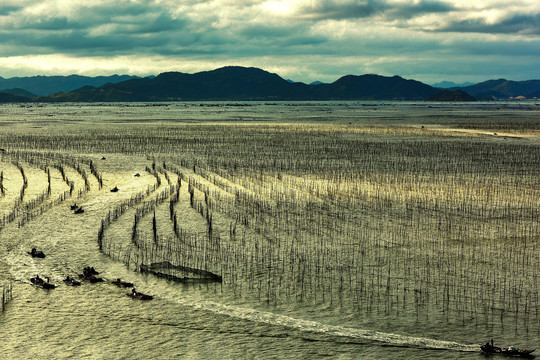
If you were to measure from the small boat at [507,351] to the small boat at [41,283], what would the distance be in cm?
897

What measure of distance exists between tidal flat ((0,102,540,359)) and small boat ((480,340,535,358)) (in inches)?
9.9

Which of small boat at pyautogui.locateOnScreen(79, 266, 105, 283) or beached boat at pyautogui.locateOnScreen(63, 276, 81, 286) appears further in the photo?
small boat at pyautogui.locateOnScreen(79, 266, 105, 283)

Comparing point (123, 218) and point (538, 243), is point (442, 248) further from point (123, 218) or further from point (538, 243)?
point (123, 218)

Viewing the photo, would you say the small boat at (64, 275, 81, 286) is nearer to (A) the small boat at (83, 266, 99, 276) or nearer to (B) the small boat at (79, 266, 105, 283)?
(B) the small boat at (79, 266, 105, 283)

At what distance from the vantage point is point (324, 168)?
27.7 meters

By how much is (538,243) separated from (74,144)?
33755mm

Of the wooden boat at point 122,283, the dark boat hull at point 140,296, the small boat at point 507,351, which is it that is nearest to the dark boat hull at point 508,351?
the small boat at point 507,351

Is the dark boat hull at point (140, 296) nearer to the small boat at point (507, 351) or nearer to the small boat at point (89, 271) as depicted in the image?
the small boat at point (89, 271)

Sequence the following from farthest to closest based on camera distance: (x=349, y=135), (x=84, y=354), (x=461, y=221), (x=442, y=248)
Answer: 1. (x=349, y=135)
2. (x=461, y=221)
3. (x=442, y=248)
4. (x=84, y=354)

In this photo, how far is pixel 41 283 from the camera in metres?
11.6

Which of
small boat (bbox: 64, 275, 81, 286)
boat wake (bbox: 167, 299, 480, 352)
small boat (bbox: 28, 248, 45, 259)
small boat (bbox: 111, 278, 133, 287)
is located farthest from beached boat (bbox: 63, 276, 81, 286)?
Answer: boat wake (bbox: 167, 299, 480, 352)

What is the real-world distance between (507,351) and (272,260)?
19.9ft

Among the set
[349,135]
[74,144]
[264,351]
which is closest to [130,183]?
[264,351]

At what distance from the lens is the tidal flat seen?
9611 mm
